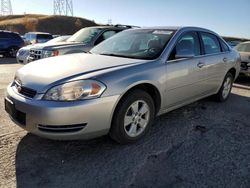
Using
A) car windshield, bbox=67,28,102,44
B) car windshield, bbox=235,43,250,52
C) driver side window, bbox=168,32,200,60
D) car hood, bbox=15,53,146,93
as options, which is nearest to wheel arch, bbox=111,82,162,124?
car hood, bbox=15,53,146,93

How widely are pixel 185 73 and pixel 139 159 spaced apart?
1715mm

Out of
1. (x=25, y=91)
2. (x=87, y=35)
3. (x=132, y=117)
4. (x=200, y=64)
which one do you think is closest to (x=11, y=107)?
(x=25, y=91)

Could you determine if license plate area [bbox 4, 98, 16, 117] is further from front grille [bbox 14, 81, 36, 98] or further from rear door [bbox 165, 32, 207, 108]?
rear door [bbox 165, 32, 207, 108]

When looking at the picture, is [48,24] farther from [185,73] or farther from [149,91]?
[149,91]

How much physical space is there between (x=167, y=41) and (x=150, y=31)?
0.58m

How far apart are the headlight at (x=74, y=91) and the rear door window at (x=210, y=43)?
2772 millimetres

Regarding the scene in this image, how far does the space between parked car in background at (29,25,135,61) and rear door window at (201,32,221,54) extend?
4.40m

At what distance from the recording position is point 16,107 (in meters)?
3.60

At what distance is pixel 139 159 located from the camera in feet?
12.0

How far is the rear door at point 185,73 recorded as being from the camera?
449cm

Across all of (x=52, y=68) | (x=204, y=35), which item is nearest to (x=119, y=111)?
(x=52, y=68)

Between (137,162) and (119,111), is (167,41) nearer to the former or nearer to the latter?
(119,111)

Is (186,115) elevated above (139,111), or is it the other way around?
(139,111)

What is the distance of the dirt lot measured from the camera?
3.17m
